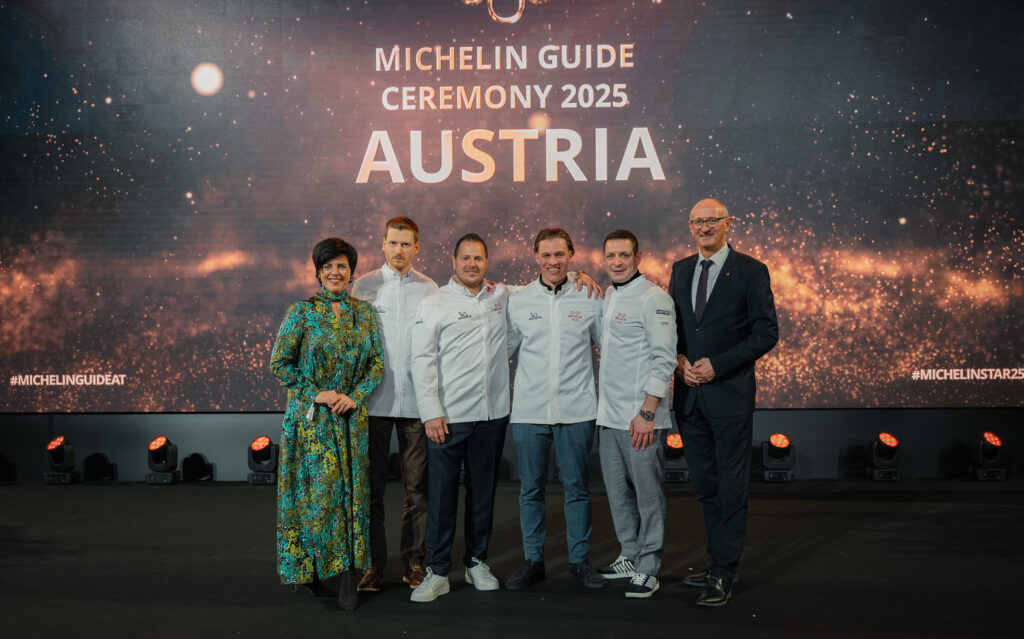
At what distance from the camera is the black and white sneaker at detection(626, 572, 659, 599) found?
2.96m

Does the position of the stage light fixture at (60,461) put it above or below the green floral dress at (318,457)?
below

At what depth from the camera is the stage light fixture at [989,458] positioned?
503cm

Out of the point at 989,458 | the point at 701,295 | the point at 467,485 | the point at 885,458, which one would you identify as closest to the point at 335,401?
the point at 467,485

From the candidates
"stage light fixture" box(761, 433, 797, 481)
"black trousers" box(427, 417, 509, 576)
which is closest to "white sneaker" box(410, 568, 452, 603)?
"black trousers" box(427, 417, 509, 576)

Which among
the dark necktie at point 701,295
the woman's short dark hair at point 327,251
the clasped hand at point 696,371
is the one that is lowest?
the clasped hand at point 696,371

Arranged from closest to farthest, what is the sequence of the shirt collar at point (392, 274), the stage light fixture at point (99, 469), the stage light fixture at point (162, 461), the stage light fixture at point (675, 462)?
the shirt collar at point (392, 274)
the stage light fixture at point (675, 462)
the stage light fixture at point (162, 461)
the stage light fixture at point (99, 469)

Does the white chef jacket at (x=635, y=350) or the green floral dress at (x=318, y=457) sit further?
the white chef jacket at (x=635, y=350)

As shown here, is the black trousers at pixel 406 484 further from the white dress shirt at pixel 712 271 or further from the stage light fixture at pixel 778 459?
the stage light fixture at pixel 778 459

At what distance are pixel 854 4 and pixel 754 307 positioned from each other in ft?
10.4

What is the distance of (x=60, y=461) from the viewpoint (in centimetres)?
534

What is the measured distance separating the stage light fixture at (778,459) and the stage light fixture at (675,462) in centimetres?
55

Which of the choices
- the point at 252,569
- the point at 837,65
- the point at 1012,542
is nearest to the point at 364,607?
the point at 252,569

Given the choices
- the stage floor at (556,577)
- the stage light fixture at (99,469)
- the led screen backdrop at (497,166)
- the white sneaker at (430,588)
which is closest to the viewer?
the stage floor at (556,577)

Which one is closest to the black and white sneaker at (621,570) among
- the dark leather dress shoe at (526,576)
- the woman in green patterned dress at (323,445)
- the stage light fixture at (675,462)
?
the dark leather dress shoe at (526,576)
